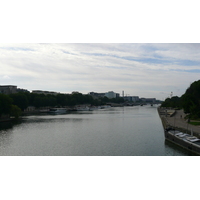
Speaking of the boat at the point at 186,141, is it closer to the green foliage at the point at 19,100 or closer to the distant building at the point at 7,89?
the green foliage at the point at 19,100

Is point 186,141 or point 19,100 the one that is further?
point 19,100

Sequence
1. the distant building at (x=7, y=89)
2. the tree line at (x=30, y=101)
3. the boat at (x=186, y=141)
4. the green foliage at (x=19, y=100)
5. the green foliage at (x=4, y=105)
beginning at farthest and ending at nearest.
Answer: the distant building at (x=7, y=89)
the green foliage at (x=19, y=100)
the tree line at (x=30, y=101)
the green foliage at (x=4, y=105)
the boat at (x=186, y=141)

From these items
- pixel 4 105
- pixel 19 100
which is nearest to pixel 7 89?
pixel 19 100

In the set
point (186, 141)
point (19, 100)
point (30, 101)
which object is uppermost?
point (19, 100)

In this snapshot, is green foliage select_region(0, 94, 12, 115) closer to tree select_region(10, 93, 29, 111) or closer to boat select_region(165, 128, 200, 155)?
tree select_region(10, 93, 29, 111)

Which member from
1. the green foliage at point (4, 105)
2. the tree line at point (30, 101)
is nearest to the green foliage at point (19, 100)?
the tree line at point (30, 101)

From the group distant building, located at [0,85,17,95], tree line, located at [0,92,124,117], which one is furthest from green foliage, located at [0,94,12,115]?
distant building, located at [0,85,17,95]

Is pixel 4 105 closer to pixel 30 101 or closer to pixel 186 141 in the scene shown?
pixel 186 141

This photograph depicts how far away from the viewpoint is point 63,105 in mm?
115875

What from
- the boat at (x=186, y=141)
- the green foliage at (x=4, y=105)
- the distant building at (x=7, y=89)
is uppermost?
the distant building at (x=7, y=89)

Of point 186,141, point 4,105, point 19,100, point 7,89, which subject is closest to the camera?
point 186,141

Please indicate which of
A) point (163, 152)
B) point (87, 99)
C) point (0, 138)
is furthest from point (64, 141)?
point (87, 99)

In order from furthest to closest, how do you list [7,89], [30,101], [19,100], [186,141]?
1. [7,89]
2. [30,101]
3. [19,100]
4. [186,141]

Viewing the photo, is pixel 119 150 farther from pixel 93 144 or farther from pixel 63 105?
pixel 63 105
